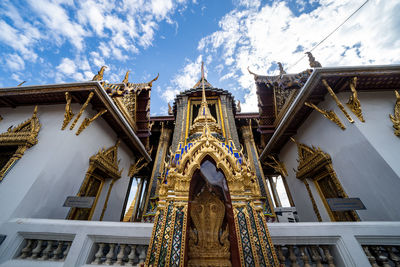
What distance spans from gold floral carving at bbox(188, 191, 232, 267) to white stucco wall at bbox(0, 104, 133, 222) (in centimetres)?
393

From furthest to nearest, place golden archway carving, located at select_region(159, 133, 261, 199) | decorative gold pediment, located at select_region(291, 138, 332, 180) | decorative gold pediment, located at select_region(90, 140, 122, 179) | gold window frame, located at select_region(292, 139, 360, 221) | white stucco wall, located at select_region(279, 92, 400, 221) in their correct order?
1. decorative gold pediment, located at select_region(90, 140, 122, 179)
2. decorative gold pediment, located at select_region(291, 138, 332, 180)
3. gold window frame, located at select_region(292, 139, 360, 221)
4. white stucco wall, located at select_region(279, 92, 400, 221)
5. golden archway carving, located at select_region(159, 133, 261, 199)

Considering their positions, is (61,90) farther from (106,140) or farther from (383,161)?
(383,161)

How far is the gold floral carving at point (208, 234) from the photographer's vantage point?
2414mm

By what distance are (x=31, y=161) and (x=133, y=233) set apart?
13.0ft

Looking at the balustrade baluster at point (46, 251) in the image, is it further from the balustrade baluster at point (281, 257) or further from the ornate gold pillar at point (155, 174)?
the balustrade baluster at point (281, 257)

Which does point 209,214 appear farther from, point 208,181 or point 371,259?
point 371,259

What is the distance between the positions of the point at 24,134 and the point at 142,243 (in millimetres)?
5304

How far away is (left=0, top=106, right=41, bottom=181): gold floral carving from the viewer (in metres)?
3.96

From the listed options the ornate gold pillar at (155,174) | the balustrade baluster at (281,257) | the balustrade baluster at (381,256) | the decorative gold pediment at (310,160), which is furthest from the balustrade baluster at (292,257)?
the ornate gold pillar at (155,174)

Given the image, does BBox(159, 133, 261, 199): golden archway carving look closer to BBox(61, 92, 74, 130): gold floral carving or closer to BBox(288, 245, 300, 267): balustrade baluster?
BBox(288, 245, 300, 267): balustrade baluster

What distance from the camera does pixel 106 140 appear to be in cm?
627

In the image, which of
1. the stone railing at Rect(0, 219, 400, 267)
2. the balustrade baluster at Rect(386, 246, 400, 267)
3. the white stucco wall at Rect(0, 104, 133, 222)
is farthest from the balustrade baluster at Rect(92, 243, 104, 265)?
the balustrade baluster at Rect(386, 246, 400, 267)

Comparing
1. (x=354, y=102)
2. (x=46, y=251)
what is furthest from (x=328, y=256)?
(x=46, y=251)

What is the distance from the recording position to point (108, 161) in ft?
20.1
